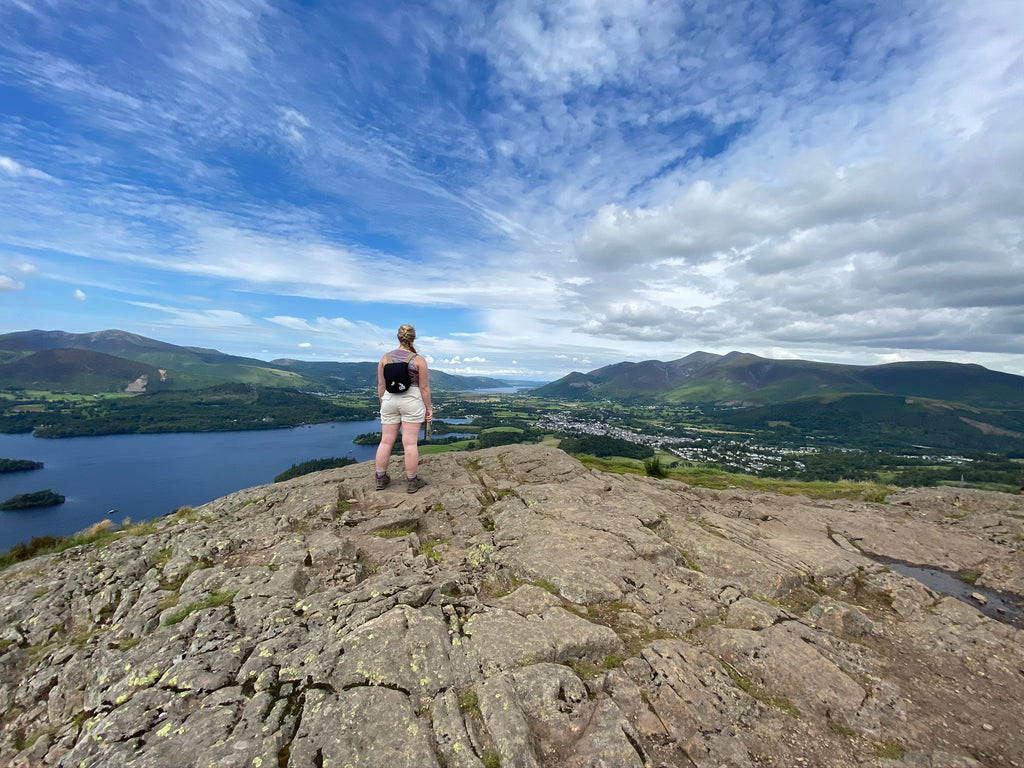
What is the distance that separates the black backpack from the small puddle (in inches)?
569

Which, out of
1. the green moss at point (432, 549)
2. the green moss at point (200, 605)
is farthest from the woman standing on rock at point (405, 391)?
the green moss at point (200, 605)

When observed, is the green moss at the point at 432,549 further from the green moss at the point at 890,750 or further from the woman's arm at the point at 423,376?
the green moss at the point at 890,750

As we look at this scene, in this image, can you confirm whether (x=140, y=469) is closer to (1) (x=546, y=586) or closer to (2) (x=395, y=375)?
(2) (x=395, y=375)

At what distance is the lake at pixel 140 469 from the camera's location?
85.1 metres

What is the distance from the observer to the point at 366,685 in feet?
18.5

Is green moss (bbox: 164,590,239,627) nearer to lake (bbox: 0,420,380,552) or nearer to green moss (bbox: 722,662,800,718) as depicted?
green moss (bbox: 722,662,800,718)

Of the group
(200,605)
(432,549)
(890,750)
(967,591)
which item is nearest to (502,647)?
(432,549)

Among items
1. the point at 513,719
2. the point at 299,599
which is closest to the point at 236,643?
the point at 299,599

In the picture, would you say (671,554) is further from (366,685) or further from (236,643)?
(236,643)

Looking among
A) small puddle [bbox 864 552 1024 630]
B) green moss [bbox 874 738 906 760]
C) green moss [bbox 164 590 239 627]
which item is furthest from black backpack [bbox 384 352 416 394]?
small puddle [bbox 864 552 1024 630]

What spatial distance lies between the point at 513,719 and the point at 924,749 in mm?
5269

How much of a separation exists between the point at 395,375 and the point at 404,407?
3.47 feet

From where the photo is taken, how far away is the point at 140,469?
12419cm

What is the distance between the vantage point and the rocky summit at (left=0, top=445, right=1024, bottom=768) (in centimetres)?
503
